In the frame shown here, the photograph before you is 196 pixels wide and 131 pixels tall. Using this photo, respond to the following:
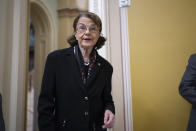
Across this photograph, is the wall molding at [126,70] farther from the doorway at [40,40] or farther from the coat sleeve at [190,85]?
the doorway at [40,40]

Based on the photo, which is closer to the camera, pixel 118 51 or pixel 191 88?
pixel 191 88

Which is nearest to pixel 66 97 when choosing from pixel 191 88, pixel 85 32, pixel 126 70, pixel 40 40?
pixel 85 32

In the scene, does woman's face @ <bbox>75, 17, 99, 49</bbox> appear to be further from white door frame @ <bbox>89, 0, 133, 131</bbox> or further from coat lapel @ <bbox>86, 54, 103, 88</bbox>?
white door frame @ <bbox>89, 0, 133, 131</bbox>

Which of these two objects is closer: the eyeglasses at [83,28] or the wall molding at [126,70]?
the eyeglasses at [83,28]

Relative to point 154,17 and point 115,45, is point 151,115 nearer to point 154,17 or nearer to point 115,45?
point 115,45

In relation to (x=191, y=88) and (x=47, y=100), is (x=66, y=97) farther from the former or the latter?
(x=191, y=88)

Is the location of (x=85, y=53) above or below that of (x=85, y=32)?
below

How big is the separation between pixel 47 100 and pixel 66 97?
0.35ft

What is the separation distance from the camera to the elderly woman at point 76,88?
817 mm

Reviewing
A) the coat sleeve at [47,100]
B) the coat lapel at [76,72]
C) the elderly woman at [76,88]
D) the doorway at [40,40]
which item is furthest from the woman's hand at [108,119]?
the doorway at [40,40]

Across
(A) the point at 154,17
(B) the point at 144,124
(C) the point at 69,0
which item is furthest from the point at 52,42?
(B) the point at 144,124

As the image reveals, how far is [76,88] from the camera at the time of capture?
84cm

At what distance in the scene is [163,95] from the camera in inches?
53.2

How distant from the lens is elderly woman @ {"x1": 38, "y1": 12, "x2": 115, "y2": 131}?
82cm
